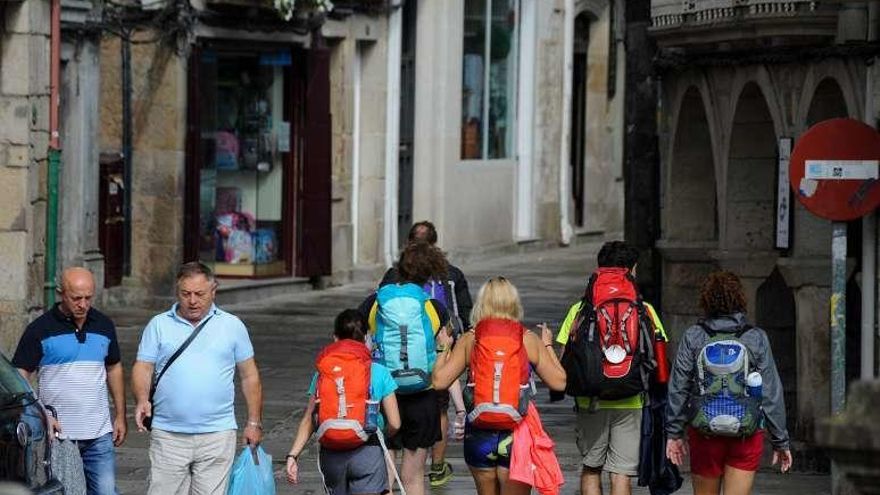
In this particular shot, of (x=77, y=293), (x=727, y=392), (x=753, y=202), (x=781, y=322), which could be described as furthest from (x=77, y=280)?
(x=781, y=322)

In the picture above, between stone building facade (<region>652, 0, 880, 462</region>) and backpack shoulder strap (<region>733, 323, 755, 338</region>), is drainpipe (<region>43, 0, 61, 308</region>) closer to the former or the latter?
stone building facade (<region>652, 0, 880, 462</region>)

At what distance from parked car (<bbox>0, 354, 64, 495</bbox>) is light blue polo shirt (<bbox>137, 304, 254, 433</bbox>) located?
0.81 meters

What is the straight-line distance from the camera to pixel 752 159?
58.3ft

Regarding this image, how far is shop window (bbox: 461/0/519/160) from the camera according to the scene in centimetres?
3331

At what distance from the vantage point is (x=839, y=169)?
13.8 meters

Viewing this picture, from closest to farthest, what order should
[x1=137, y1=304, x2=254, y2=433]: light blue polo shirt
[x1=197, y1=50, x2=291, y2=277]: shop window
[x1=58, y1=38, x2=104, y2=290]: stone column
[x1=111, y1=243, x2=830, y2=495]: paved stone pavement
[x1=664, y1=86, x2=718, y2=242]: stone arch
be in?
[x1=137, y1=304, x2=254, y2=433]: light blue polo shirt
[x1=111, y1=243, x2=830, y2=495]: paved stone pavement
[x1=664, y1=86, x2=718, y2=242]: stone arch
[x1=58, y1=38, x2=104, y2=290]: stone column
[x1=197, y1=50, x2=291, y2=277]: shop window

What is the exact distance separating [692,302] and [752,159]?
6.86ft

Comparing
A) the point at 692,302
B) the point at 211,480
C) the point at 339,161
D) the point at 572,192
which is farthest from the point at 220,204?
the point at 211,480

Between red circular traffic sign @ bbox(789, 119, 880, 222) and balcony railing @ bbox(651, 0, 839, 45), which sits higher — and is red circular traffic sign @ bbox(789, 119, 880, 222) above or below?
below

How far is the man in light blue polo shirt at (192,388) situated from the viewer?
1091 cm

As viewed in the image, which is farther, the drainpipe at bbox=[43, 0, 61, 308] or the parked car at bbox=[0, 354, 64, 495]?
the drainpipe at bbox=[43, 0, 61, 308]

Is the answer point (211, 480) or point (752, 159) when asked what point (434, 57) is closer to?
point (752, 159)

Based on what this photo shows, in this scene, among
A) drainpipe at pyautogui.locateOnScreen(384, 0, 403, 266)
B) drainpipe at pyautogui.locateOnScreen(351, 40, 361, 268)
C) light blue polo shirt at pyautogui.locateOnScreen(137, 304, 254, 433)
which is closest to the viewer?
light blue polo shirt at pyautogui.locateOnScreen(137, 304, 254, 433)

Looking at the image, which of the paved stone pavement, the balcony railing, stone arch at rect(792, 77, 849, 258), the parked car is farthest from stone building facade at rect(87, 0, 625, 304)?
the parked car
